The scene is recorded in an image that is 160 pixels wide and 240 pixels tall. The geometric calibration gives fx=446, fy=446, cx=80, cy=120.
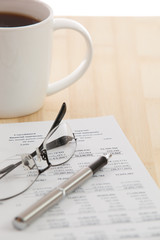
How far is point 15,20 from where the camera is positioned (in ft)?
2.41

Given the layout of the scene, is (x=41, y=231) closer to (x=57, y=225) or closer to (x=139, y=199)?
(x=57, y=225)

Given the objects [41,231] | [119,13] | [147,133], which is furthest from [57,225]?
[119,13]

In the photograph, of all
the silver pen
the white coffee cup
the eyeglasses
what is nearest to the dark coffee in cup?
the white coffee cup

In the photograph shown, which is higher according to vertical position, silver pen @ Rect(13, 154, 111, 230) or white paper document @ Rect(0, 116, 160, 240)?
silver pen @ Rect(13, 154, 111, 230)

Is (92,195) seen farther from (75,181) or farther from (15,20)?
(15,20)

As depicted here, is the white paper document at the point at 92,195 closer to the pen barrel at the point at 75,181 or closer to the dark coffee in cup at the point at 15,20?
the pen barrel at the point at 75,181

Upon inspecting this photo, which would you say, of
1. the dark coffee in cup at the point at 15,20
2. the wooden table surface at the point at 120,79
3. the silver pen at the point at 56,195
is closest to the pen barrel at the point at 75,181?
the silver pen at the point at 56,195

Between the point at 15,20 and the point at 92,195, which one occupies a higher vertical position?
the point at 15,20

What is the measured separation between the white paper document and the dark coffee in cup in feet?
0.54

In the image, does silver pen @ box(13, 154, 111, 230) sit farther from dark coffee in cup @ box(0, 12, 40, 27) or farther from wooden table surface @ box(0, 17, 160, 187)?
dark coffee in cup @ box(0, 12, 40, 27)

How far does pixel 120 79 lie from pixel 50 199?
1.29ft

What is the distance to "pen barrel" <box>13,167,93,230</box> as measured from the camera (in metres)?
0.53

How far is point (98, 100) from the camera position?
2.74ft

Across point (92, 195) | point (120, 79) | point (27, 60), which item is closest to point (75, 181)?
point (92, 195)
